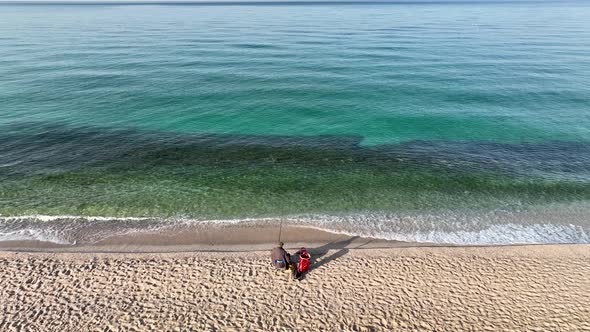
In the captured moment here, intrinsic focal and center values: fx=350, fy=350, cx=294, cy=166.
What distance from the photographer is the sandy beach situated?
1478 cm

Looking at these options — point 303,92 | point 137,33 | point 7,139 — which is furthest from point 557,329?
point 137,33

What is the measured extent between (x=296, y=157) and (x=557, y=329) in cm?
2117

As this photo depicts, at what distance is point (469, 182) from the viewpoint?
2684cm

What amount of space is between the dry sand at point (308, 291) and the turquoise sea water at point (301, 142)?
8.56 feet

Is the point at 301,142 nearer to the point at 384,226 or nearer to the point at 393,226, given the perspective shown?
the point at 384,226

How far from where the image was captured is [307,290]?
16.3m

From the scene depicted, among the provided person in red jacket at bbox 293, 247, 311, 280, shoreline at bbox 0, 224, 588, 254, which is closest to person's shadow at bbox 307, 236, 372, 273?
shoreline at bbox 0, 224, 588, 254

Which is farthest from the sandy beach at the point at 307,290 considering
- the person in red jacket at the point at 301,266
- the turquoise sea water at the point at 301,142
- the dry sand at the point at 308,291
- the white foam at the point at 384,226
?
the turquoise sea water at the point at 301,142

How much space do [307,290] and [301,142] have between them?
1957 cm

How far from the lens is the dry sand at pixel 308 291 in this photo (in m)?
14.8

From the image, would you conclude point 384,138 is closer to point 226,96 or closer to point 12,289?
point 226,96

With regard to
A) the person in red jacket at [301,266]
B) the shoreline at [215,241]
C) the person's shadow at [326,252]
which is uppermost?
the person in red jacket at [301,266]

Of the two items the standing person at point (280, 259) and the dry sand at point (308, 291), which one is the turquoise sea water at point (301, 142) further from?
the standing person at point (280, 259)

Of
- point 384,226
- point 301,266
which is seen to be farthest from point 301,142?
point 301,266
